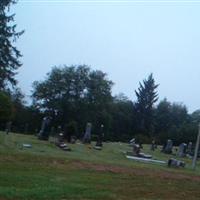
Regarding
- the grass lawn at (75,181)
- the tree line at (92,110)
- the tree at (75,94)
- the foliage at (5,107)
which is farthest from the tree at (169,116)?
the grass lawn at (75,181)

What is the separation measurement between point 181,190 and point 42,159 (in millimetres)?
6319

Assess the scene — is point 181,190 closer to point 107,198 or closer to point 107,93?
point 107,198

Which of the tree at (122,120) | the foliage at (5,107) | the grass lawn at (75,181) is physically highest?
the tree at (122,120)

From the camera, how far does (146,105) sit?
3460 inches

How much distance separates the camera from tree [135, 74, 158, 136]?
274ft

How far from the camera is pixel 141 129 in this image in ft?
268

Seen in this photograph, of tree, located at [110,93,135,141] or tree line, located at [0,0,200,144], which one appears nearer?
tree line, located at [0,0,200,144]

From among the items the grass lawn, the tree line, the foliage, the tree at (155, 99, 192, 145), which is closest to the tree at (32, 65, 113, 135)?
the tree line

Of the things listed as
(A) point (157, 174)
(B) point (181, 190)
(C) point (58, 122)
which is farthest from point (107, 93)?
(B) point (181, 190)

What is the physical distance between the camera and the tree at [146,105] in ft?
274

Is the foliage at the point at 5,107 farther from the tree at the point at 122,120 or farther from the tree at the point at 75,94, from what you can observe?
the tree at the point at 122,120

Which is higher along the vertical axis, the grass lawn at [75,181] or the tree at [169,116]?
the tree at [169,116]

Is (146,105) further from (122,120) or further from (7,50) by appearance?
(7,50)

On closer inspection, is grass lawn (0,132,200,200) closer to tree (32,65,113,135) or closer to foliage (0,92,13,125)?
foliage (0,92,13,125)
